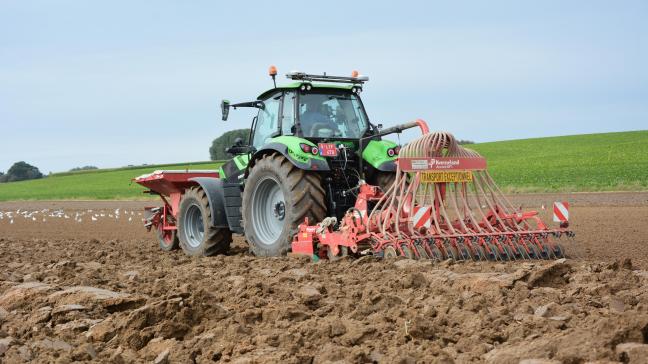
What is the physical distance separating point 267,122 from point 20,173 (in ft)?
198

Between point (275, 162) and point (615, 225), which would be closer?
point (275, 162)

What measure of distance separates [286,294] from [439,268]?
1.68m

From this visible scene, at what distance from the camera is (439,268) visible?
657cm

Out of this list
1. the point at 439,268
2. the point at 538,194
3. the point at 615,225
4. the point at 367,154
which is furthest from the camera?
the point at 538,194

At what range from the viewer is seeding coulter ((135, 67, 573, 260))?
24.8ft

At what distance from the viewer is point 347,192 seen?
8484 mm

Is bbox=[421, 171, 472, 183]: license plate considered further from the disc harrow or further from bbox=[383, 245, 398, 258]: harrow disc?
bbox=[383, 245, 398, 258]: harrow disc

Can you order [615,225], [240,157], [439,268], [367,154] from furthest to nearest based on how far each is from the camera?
[615,225] < [240,157] < [367,154] < [439,268]

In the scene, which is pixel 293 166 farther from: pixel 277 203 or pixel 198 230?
pixel 198 230

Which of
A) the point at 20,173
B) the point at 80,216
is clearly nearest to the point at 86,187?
the point at 20,173

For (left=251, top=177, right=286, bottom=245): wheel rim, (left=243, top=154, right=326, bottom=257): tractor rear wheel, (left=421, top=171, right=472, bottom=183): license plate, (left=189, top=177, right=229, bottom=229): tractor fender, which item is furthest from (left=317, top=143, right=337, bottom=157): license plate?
(left=189, top=177, right=229, bottom=229): tractor fender

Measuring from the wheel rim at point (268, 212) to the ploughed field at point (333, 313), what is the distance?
43.6 inches

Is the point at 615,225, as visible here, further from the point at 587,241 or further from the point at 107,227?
the point at 107,227

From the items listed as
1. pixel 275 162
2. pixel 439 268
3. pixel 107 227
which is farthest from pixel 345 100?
pixel 107 227
